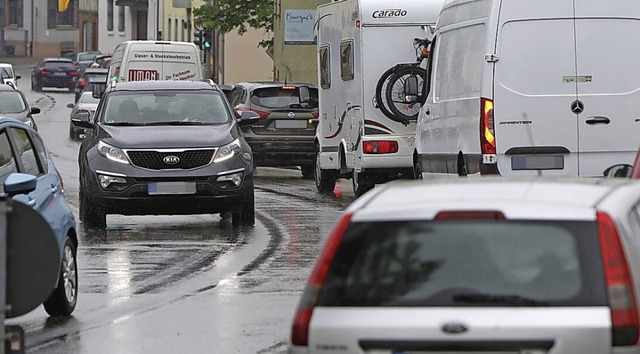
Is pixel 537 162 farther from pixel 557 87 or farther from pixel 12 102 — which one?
pixel 12 102

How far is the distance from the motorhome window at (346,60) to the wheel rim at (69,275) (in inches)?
476

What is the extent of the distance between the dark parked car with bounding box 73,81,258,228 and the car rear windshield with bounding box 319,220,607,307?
38.3 feet

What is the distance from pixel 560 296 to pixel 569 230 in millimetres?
258

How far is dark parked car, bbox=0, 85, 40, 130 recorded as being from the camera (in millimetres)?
34906

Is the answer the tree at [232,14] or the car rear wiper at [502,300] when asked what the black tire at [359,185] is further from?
the tree at [232,14]

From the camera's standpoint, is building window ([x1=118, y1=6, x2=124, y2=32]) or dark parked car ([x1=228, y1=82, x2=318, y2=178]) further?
building window ([x1=118, y1=6, x2=124, y2=32])

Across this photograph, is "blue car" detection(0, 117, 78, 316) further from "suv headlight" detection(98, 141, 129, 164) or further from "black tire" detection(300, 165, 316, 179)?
"black tire" detection(300, 165, 316, 179)

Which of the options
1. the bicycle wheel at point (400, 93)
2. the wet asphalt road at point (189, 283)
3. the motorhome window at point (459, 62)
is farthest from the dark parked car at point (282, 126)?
the motorhome window at point (459, 62)

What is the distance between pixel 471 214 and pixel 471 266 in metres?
0.20

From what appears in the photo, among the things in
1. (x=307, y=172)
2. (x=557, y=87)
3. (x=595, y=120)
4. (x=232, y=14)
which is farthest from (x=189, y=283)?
(x=232, y=14)

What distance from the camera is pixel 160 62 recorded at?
40781mm

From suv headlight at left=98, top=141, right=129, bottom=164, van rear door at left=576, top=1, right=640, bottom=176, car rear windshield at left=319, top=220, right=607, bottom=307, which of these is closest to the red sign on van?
suv headlight at left=98, top=141, right=129, bottom=164

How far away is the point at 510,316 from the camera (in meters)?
6.10

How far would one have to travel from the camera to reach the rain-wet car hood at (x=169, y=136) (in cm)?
1806
